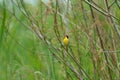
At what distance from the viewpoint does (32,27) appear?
7.84 ft

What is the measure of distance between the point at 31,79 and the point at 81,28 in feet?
2.88

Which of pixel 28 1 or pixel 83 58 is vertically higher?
pixel 28 1

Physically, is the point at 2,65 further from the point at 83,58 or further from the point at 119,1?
the point at 119,1

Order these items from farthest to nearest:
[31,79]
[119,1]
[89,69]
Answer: [31,79]
[89,69]
[119,1]

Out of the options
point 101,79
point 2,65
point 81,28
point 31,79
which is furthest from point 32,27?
point 2,65

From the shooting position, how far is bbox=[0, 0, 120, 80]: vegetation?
2273mm

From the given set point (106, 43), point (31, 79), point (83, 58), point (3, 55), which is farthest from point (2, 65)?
point (106, 43)

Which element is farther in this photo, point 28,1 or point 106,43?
point 28,1

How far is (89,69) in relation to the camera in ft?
9.13

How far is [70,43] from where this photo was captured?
266 cm

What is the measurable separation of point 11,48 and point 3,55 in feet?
0.43

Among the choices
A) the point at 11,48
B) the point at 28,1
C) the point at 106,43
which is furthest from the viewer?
the point at 11,48

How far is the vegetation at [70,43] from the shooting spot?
2273 mm

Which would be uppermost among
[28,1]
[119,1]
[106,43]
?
[28,1]
